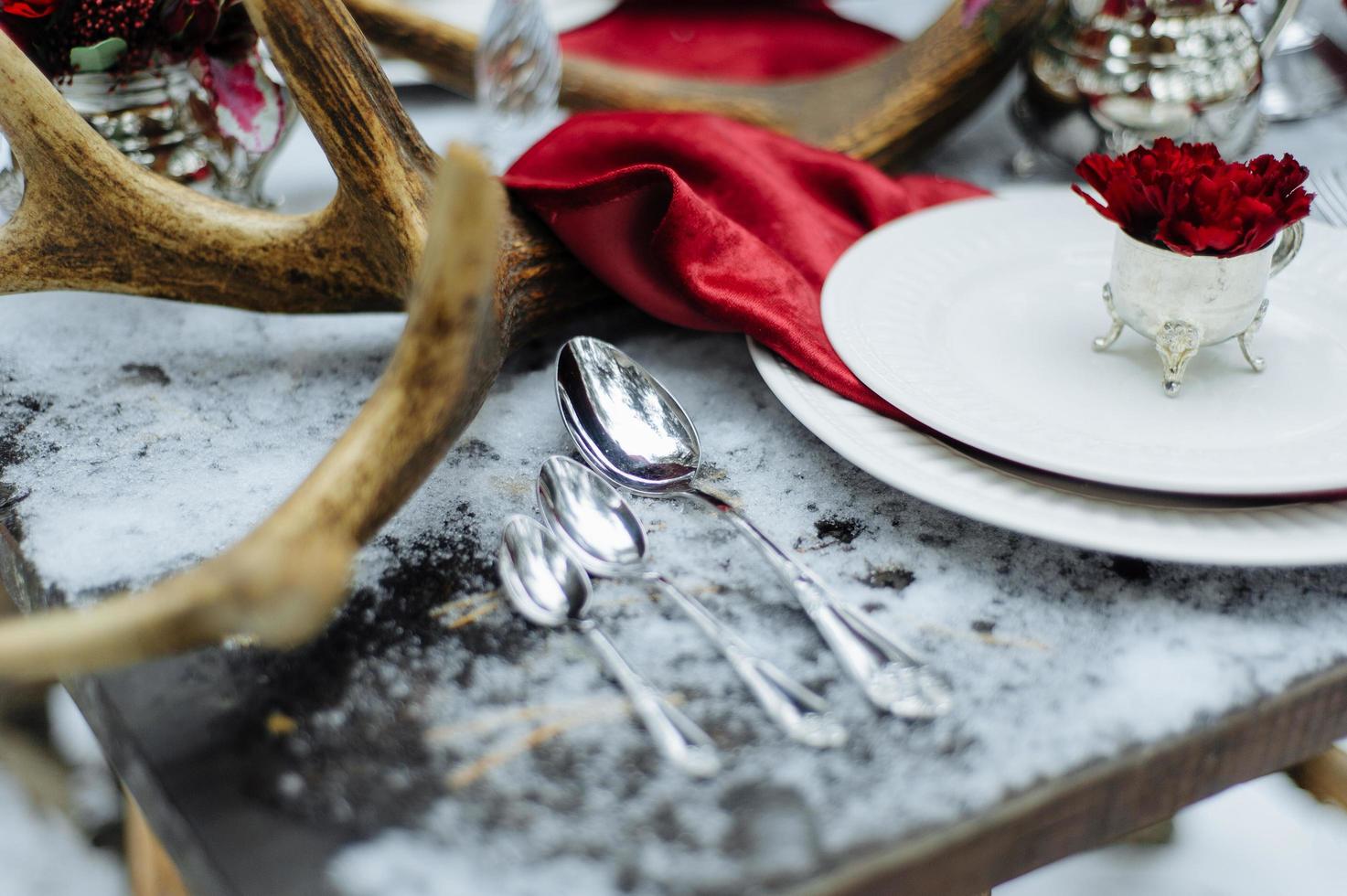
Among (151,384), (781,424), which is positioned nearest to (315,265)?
(151,384)

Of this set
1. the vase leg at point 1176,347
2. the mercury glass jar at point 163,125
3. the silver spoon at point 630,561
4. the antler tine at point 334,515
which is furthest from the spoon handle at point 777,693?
the mercury glass jar at point 163,125

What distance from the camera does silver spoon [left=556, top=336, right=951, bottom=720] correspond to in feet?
1.21

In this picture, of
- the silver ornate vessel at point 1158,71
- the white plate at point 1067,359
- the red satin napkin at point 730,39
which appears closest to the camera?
the white plate at point 1067,359

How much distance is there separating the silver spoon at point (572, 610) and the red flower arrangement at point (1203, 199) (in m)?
0.28

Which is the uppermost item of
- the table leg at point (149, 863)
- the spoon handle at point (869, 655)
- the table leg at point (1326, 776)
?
the spoon handle at point (869, 655)

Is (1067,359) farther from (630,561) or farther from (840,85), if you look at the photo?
(840,85)

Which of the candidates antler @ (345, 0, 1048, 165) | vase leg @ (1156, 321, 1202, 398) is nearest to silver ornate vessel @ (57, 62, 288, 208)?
antler @ (345, 0, 1048, 165)

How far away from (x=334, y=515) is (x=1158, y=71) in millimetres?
576

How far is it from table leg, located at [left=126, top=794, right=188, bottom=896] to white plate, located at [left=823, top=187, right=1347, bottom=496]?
403 millimetres

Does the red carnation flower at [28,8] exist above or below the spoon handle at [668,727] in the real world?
above

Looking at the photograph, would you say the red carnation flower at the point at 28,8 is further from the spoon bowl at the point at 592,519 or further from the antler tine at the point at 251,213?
the spoon bowl at the point at 592,519

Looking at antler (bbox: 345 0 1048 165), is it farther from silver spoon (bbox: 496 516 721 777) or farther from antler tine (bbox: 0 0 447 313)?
silver spoon (bbox: 496 516 721 777)

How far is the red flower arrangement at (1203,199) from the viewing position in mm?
457

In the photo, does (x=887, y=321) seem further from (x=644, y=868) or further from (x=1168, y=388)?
(x=644, y=868)
